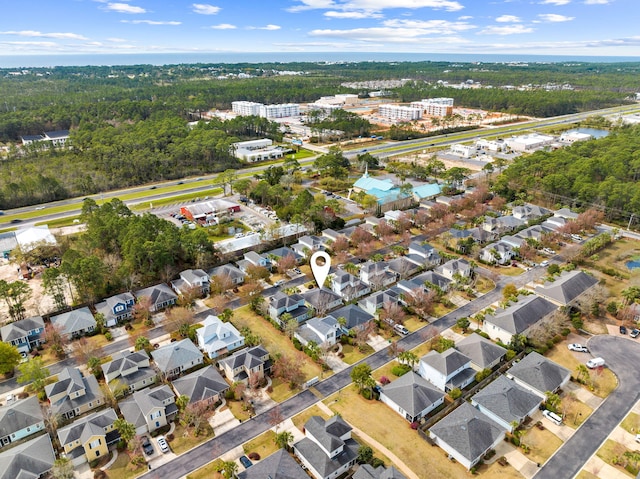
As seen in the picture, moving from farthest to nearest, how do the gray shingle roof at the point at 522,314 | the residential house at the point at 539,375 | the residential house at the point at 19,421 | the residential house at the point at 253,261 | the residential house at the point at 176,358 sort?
the residential house at the point at 253,261, the gray shingle roof at the point at 522,314, the residential house at the point at 176,358, the residential house at the point at 539,375, the residential house at the point at 19,421

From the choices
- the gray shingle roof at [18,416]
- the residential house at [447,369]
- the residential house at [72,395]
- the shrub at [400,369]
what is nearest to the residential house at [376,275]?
the residential house at [447,369]

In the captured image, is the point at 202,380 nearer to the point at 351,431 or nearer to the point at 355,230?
the point at 351,431

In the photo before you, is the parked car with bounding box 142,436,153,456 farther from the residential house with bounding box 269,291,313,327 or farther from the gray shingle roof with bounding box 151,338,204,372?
the residential house with bounding box 269,291,313,327

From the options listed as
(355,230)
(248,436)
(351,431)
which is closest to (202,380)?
(248,436)

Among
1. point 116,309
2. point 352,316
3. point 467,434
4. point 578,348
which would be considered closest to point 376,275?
point 352,316

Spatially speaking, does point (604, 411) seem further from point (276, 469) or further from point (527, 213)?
point (527, 213)

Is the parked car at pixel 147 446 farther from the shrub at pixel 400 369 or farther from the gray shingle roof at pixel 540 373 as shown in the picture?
the gray shingle roof at pixel 540 373
